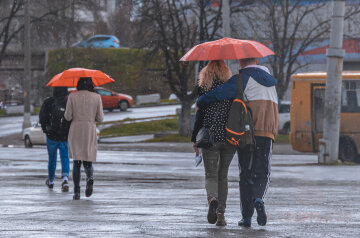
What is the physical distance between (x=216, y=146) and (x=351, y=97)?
1631cm

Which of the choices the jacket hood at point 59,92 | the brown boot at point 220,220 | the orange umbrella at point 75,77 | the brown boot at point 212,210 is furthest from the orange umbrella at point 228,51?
the jacket hood at point 59,92

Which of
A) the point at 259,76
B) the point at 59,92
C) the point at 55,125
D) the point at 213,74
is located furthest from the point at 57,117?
the point at 259,76

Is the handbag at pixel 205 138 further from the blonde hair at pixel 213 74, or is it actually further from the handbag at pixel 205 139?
the blonde hair at pixel 213 74

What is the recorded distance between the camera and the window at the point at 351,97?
23.2 metres

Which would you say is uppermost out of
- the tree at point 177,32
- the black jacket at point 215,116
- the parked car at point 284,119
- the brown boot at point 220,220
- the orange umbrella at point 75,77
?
the tree at point 177,32

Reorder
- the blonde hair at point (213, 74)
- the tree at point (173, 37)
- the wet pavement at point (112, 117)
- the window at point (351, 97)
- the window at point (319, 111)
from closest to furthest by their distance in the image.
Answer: the blonde hair at point (213, 74) < the window at point (351, 97) < the window at point (319, 111) < the tree at point (173, 37) < the wet pavement at point (112, 117)

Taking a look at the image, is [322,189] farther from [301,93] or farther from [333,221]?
[301,93]

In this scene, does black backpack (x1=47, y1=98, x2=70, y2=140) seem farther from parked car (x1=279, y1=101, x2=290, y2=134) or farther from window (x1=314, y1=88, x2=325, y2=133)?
parked car (x1=279, y1=101, x2=290, y2=134)

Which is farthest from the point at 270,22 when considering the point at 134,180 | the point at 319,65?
the point at 134,180

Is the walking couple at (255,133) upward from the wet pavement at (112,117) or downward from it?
upward

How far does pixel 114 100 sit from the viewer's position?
161ft

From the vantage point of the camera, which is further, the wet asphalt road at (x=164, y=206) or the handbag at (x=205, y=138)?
the handbag at (x=205, y=138)

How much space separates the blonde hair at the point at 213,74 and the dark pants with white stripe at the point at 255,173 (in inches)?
28.3

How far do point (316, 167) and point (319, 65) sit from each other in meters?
34.3
